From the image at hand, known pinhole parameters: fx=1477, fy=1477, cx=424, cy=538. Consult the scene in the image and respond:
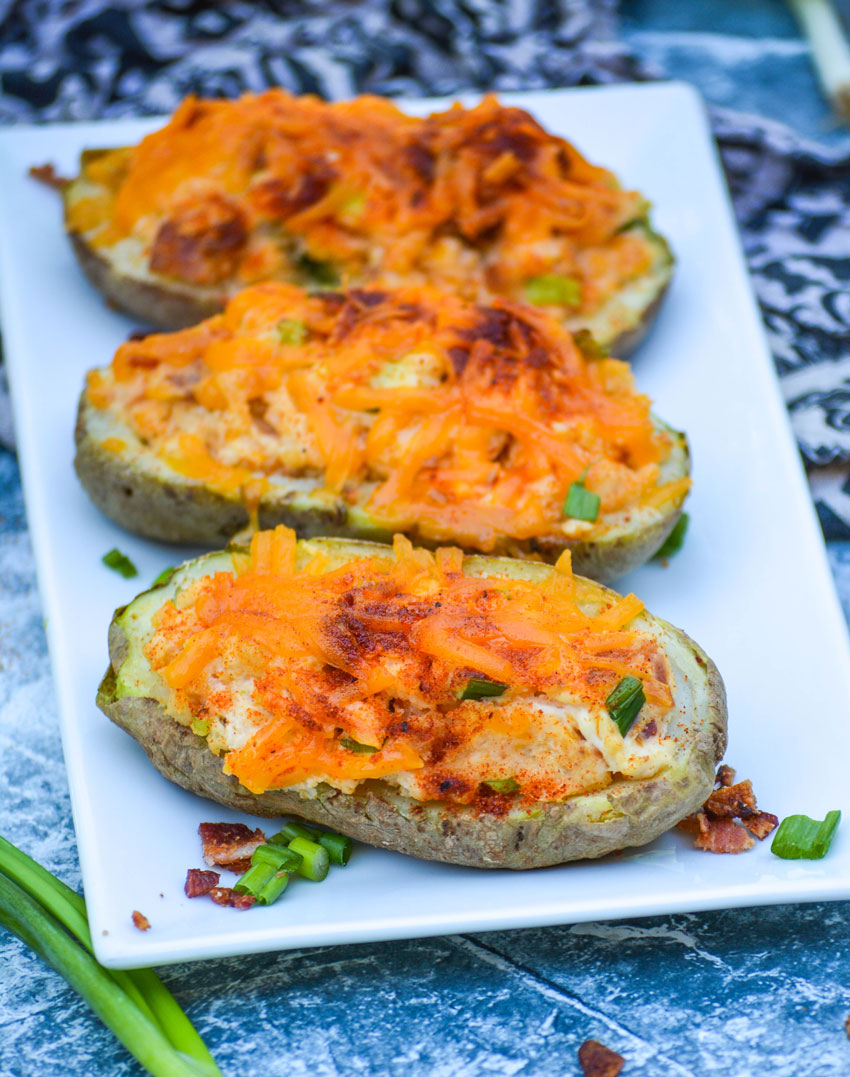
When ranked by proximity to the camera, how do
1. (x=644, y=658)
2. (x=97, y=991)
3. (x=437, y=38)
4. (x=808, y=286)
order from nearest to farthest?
(x=97, y=991)
(x=644, y=658)
(x=808, y=286)
(x=437, y=38)

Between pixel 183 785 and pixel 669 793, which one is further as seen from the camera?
pixel 183 785

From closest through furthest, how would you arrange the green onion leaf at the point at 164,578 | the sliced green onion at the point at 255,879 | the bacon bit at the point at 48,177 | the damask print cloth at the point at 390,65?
the sliced green onion at the point at 255,879 → the green onion leaf at the point at 164,578 → the bacon bit at the point at 48,177 → the damask print cloth at the point at 390,65

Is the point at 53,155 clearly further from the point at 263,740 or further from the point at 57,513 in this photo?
the point at 263,740

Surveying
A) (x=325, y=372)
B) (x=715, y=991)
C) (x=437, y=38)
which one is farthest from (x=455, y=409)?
(x=437, y=38)

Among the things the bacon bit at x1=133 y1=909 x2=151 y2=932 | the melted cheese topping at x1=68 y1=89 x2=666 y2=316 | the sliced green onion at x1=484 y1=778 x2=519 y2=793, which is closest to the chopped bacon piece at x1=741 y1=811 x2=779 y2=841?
the sliced green onion at x1=484 y1=778 x2=519 y2=793

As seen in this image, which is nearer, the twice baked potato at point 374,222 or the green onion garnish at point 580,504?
the green onion garnish at point 580,504

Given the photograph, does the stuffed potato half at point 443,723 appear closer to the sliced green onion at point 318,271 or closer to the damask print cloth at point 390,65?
the sliced green onion at point 318,271

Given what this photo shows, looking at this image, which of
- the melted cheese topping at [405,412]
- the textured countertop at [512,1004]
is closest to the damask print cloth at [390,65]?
the melted cheese topping at [405,412]
